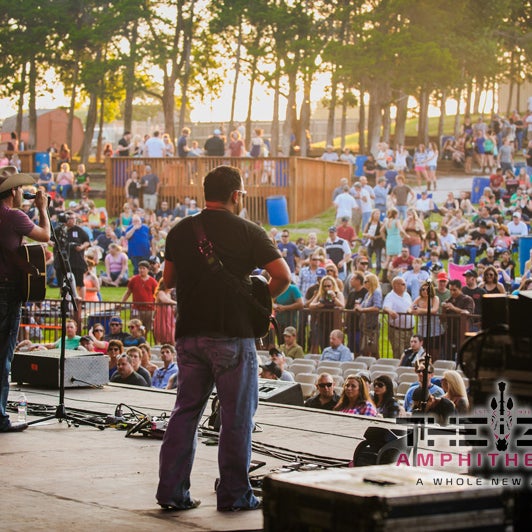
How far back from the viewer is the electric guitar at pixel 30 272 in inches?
328

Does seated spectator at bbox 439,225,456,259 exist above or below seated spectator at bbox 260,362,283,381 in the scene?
above

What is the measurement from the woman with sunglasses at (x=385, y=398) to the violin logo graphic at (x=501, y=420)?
20.3 ft

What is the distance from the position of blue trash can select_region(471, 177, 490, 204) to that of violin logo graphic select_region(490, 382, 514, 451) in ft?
98.9

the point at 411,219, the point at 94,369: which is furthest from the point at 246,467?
the point at 411,219

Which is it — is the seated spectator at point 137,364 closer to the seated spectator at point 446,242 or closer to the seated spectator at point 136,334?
the seated spectator at point 136,334

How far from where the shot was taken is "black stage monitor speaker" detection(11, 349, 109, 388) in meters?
11.0

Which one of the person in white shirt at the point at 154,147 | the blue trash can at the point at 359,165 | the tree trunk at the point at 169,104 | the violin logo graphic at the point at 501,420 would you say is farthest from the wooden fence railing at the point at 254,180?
the violin logo graphic at the point at 501,420

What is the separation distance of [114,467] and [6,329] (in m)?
1.56

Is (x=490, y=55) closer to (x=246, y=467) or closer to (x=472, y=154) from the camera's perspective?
(x=472, y=154)

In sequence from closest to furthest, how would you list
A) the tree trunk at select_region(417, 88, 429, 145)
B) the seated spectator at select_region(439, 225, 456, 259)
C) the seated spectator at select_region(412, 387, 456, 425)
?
the seated spectator at select_region(412, 387, 456, 425) → the seated spectator at select_region(439, 225, 456, 259) → the tree trunk at select_region(417, 88, 429, 145)

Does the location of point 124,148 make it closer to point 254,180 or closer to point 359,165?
point 254,180

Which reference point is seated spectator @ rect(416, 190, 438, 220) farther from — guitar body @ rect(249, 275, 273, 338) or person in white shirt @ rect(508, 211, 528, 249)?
guitar body @ rect(249, 275, 273, 338)

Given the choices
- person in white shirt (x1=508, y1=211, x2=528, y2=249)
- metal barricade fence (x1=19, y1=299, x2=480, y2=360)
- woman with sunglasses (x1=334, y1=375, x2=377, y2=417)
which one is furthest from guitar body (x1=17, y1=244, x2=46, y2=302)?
person in white shirt (x1=508, y1=211, x2=528, y2=249)

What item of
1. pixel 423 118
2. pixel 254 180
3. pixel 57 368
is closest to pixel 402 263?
pixel 57 368
